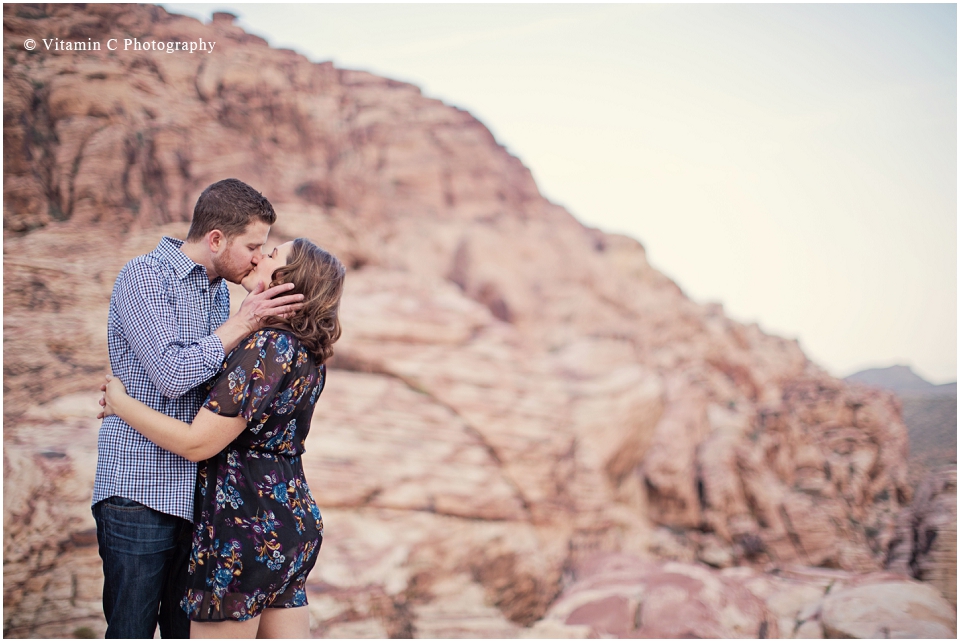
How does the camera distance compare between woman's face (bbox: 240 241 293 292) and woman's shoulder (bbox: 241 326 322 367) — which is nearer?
woman's shoulder (bbox: 241 326 322 367)

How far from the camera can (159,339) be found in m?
2.46

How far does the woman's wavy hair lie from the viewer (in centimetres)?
263

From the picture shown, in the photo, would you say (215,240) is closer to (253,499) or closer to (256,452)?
(256,452)

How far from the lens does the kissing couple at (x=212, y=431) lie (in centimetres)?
248

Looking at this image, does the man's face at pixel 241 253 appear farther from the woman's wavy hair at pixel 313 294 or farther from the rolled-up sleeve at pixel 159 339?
the rolled-up sleeve at pixel 159 339

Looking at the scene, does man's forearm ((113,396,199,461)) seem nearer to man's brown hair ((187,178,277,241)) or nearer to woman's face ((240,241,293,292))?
woman's face ((240,241,293,292))

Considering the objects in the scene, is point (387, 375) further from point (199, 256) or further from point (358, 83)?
point (358, 83)

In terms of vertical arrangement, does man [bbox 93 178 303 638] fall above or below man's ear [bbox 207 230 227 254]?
below

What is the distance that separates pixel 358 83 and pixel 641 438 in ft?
70.9

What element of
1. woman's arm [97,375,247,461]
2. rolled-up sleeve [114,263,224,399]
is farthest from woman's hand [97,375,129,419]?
rolled-up sleeve [114,263,224,399]

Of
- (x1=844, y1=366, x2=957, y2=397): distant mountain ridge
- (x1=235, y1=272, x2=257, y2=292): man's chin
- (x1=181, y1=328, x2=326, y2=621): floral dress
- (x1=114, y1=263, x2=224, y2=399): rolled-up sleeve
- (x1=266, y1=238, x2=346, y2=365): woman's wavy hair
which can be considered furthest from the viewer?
(x1=844, y1=366, x2=957, y2=397): distant mountain ridge

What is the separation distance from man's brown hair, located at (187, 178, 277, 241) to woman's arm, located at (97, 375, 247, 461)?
0.77 meters

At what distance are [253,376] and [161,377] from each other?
1.09 ft

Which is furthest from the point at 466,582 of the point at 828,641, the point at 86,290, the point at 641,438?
the point at 641,438
